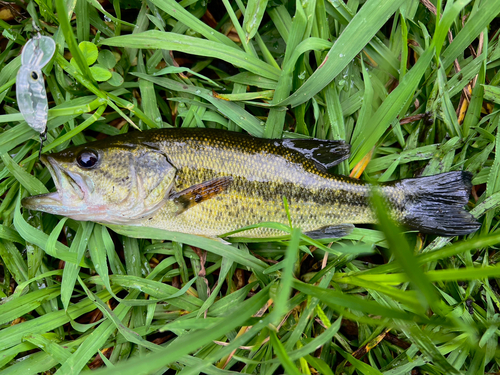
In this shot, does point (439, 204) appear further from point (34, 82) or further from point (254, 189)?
point (34, 82)

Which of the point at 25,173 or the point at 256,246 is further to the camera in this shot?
the point at 256,246

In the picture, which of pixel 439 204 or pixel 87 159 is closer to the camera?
pixel 87 159

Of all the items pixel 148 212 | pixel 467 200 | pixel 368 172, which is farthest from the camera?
pixel 368 172

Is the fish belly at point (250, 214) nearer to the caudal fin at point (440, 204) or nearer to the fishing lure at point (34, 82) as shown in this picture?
the caudal fin at point (440, 204)

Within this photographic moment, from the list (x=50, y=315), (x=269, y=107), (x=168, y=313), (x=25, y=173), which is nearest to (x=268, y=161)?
(x=269, y=107)

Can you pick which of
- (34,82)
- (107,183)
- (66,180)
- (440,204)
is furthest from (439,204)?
(34,82)

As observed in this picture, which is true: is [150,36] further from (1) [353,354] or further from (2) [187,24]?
(1) [353,354]

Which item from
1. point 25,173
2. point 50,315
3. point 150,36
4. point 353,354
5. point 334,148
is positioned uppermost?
point 150,36
